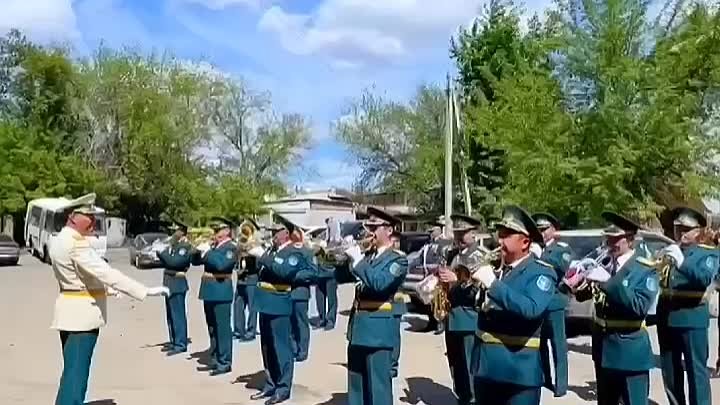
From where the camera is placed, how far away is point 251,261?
1347 centimetres

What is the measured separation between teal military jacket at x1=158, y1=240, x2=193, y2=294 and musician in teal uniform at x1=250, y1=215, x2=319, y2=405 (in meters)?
3.04

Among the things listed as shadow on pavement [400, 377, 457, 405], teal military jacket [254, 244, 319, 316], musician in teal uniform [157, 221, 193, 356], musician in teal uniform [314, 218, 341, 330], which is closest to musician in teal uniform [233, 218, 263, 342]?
musician in teal uniform [157, 221, 193, 356]

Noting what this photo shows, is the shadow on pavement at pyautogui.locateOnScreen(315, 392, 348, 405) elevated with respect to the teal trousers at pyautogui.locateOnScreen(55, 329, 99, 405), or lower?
lower

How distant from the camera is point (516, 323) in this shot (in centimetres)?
628

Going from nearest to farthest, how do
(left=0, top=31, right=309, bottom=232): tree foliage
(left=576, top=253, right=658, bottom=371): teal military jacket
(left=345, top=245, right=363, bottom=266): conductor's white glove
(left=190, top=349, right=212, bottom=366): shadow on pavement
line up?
(left=576, top=253, right=658, bottom=371): teal military jacket, (left=345, top=245, right=363, bottom=266): conductor's white glove, (left=190, top=349, right=212, bottom=366): shadow on pavement, (left=0, top=31, right=309, bottom=232): tree foliage

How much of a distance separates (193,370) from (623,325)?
615 cm

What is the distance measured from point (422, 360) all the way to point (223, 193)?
148ft

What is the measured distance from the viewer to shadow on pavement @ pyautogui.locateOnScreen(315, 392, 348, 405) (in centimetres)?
1003

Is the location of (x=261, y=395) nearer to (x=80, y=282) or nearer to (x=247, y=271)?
(x=80, y=282)

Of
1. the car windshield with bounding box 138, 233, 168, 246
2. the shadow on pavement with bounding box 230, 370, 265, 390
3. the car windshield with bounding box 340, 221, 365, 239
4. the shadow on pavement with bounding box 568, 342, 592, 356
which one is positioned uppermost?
the car windshield with bounding box 340, 221, 365, 239

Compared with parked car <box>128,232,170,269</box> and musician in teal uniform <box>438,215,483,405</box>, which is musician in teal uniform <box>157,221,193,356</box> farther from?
parked car <box>128,232,170,269</box>

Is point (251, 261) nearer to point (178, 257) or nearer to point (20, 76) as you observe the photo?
point (178, 257)

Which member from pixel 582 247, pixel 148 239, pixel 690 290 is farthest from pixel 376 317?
pixel 148 239

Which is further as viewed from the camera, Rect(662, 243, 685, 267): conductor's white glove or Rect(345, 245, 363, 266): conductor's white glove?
Rect(662, 243, 685, 267): conductor's white glove
